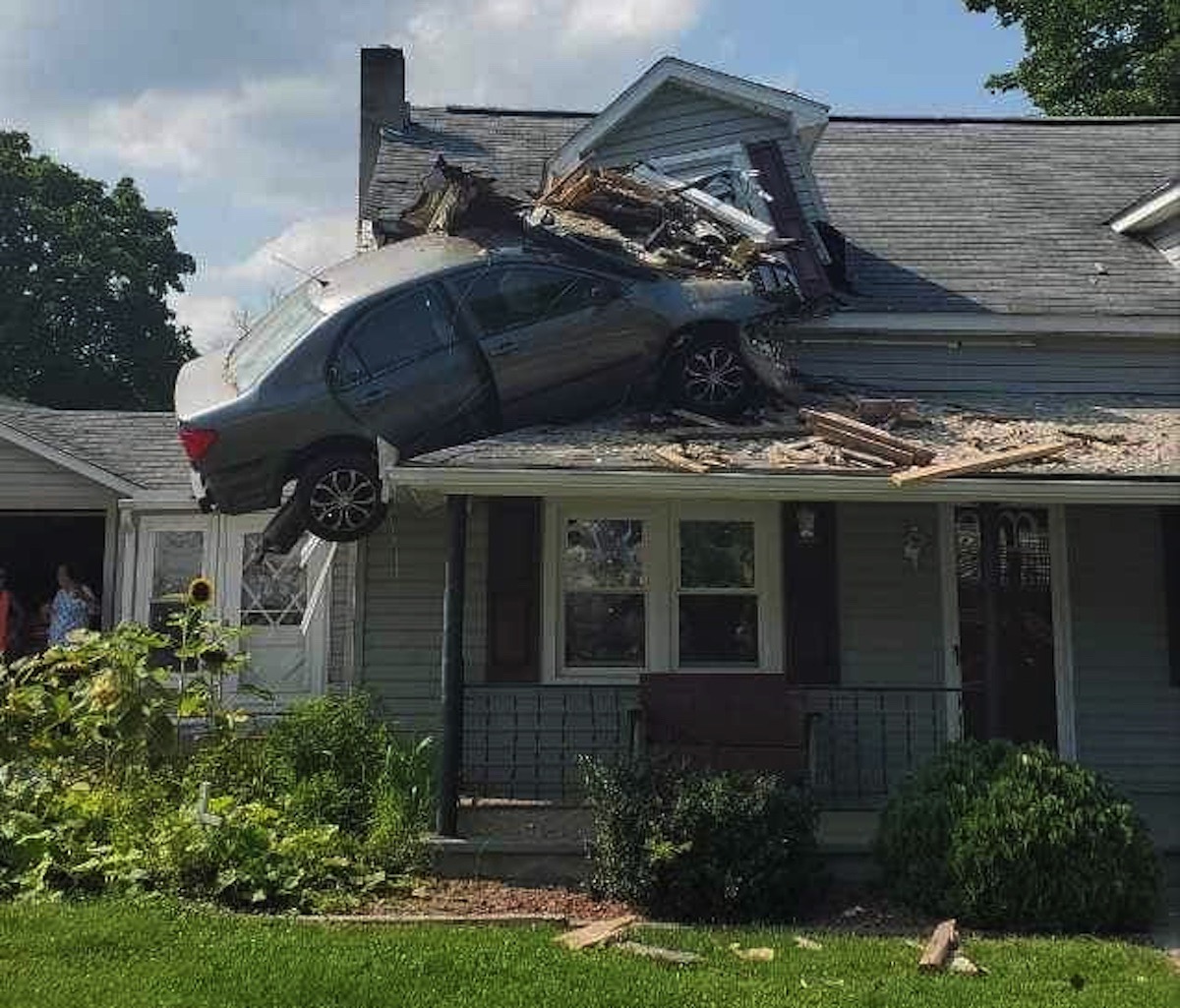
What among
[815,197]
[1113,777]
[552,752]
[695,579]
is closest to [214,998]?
[552,752]

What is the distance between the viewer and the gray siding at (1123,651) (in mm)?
10169

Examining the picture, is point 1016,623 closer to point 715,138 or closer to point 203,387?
point 715,138

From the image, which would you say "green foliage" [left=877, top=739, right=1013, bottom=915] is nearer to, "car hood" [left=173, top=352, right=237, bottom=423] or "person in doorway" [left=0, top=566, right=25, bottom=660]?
"car hood" [left=173, top=352, right=237, bottom=423]

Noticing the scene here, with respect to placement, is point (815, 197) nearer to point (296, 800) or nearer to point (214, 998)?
point (296, 800)

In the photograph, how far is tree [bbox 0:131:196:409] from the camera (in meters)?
40.3

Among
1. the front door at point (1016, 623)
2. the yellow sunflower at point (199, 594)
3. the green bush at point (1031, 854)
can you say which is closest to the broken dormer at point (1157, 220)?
the front door at point (1016, 623)

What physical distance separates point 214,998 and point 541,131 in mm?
10538

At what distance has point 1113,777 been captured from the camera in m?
10.1

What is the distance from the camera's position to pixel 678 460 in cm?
836

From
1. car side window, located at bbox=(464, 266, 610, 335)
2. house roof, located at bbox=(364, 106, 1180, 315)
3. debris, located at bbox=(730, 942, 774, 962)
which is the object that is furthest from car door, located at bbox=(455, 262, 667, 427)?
debris, located at bbox=(730, 942, 774, 962)

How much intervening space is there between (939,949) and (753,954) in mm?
871

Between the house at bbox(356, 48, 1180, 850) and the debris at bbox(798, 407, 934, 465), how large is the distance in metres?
0.23

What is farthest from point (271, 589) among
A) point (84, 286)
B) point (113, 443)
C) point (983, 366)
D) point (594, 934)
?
point (84, 286)

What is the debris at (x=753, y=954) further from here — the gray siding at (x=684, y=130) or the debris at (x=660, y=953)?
the gray siding at (x=684, y=130)
